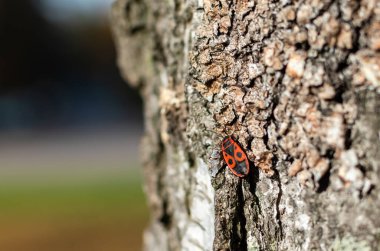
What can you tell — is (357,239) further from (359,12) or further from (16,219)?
(16,219)

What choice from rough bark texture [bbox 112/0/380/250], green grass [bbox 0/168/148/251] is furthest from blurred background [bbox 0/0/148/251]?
rough bark texture [bbox 112/0/380/250]

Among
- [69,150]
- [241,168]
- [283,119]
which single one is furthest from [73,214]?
[283,119]

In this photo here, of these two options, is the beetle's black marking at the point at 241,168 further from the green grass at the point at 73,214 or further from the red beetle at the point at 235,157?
the green grass at the point at 73,214

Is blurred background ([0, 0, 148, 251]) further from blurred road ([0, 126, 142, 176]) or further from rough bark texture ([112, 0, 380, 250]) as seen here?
rough bark texture ([112, 0, 380, 250])

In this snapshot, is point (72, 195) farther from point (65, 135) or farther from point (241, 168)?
point (65, 135)

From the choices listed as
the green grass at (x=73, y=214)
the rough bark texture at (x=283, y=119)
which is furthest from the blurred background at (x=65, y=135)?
the rough bark texture at (x=283, y=119)

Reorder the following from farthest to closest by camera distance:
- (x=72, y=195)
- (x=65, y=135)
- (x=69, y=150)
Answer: (x=65, y=135) < (x=69, y=150) < (x=72, y=195)
